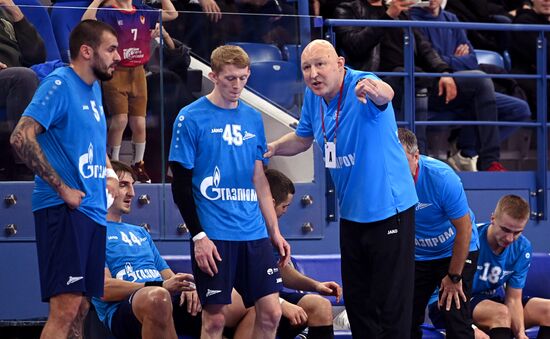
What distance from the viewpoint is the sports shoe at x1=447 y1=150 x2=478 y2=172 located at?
32.6 ft

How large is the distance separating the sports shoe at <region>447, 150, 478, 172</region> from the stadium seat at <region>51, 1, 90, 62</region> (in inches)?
145

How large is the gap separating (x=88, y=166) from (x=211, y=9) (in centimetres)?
Answer: 271

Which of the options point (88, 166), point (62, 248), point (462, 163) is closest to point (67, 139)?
point (88, 166)

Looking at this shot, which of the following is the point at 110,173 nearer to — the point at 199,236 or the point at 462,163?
the point at 199,236

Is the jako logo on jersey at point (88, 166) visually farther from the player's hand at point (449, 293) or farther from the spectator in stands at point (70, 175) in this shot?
the player's hand at point (449, 293)

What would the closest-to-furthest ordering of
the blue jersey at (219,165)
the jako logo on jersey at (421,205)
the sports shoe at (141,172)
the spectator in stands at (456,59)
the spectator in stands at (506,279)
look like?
the blue jersey at (219,165)
the jako logo on jersey at (421,205)
the spectator in stands at (506,279)
the sports shoe at (141,172)
the spectator in stands at (456,59)

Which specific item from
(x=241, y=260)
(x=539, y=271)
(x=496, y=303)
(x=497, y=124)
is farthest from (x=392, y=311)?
(x=497, y=124)

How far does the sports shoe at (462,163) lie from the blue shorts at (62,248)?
4608mm

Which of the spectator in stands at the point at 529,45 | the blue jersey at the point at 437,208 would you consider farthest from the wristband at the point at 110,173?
the spectator in stands at the point at 529,45

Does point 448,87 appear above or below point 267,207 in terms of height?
above

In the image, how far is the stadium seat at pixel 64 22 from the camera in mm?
7680

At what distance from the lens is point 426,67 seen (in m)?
9.91

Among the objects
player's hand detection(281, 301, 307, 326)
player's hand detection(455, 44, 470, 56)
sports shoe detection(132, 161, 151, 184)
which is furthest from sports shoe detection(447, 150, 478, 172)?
player's hand detection(281, 301, 307, 326)

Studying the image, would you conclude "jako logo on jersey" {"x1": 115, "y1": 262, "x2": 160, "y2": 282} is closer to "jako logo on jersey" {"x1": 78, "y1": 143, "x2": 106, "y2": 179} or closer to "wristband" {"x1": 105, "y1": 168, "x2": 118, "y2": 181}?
"wristband" {"x1": 105, "y1": 168, "x2": 118, "y2": 181}
